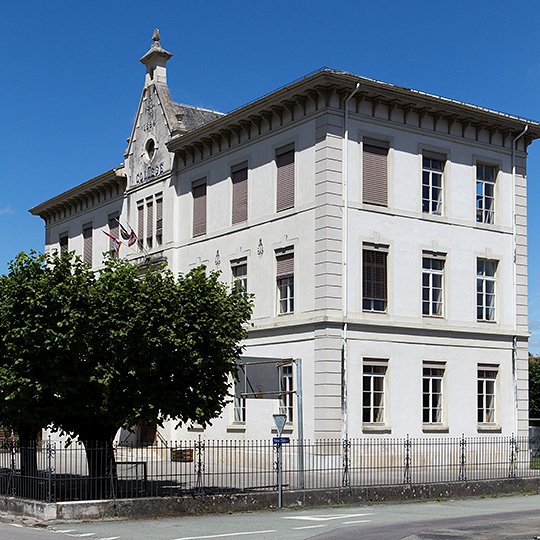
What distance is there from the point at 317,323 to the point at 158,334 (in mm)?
8955

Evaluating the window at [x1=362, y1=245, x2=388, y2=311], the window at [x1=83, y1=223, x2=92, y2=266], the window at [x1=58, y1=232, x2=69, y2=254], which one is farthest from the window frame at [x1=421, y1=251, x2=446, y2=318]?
the window at [x1=58, y1=232, x2=69, y2=254]

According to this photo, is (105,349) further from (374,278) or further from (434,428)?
(434,428)

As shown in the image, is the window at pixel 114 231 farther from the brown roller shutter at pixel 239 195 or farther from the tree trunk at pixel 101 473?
Answer: the tree trunk at pixel 101 473

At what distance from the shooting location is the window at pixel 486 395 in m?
31.6

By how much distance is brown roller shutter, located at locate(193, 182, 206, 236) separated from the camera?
3491cm

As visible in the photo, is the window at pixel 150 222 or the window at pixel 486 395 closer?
the window at pixel 486 395

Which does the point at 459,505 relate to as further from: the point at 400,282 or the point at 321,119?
the point at 321,119

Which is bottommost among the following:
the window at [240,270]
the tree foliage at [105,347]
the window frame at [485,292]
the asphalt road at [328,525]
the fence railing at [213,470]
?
the asphalt road at [328,525]

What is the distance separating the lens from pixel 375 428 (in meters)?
28.6

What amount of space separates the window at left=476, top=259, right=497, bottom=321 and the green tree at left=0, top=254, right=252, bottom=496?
518 inches

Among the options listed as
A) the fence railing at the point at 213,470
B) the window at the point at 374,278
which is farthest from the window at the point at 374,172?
the fence railing at the point at 213,470

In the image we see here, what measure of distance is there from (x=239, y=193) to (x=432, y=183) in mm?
6826

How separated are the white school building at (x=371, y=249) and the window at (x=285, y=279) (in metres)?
0.06

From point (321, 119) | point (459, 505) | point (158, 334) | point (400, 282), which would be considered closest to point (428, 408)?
point (400, 282)
